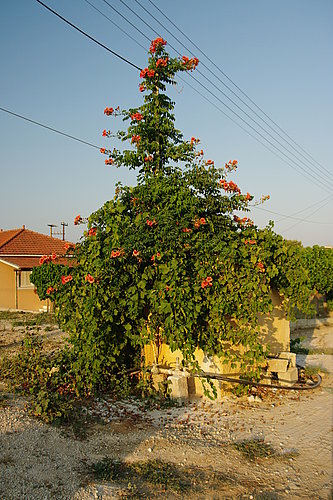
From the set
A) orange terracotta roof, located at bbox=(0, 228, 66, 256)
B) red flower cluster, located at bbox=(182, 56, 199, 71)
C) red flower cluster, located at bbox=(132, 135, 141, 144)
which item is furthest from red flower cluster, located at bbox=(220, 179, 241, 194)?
orange terracotta roof, located at bbox=(0, 228, 66, 256)

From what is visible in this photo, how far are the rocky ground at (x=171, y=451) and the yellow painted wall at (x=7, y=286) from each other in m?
16.8

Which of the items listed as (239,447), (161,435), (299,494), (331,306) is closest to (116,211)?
(161,435)

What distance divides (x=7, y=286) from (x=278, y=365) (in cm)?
1831

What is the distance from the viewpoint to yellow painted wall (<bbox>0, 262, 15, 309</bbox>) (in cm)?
2250

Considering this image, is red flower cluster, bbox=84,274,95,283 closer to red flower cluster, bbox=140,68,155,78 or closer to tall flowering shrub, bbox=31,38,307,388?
tall flowering shrub, bbox=31,38,307,388

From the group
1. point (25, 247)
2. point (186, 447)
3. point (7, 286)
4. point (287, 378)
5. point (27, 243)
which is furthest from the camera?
point (27, 243)

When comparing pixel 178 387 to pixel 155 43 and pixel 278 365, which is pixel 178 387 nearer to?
pixel 278 365

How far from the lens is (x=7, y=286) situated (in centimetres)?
2272

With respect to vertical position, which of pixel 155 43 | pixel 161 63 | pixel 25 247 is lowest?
pixel 25 247

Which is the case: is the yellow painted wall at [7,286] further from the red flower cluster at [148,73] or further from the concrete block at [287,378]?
the concrete block at [287,378]

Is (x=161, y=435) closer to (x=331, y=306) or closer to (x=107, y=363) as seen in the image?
(x=107, y=363)

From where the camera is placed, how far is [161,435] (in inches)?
208

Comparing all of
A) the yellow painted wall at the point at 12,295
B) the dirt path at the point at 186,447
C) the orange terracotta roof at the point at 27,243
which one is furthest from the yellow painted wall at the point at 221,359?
the orange terracotta roof at the point at 27,243

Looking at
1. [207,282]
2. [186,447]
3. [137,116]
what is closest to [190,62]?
[137,116]
